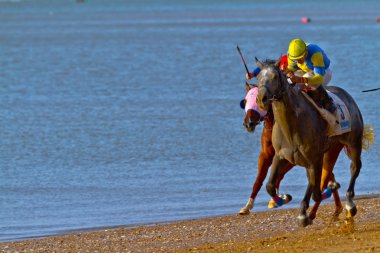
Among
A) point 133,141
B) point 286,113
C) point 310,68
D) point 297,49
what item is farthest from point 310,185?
point 133,141

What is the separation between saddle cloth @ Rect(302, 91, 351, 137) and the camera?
1341 centimetres

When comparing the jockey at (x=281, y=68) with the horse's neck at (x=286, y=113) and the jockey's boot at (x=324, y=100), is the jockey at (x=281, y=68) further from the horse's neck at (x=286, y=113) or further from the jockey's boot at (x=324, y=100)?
the horse's neck at (x=286, y=113)

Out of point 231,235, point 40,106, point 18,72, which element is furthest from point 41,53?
point 231,235

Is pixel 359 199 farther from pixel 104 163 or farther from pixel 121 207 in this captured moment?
pixel 104 163

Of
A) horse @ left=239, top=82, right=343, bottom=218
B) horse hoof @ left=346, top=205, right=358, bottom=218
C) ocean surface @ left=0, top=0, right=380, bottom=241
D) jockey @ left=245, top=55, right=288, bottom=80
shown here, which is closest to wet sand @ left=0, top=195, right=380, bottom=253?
horse hoof @ left=346, top=205, right=358, bottom=218

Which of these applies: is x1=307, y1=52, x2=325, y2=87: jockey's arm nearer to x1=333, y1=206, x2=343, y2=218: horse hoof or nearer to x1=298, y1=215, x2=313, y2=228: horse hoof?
x1=298, y1=215, x2=313, y2=228: horse hoof

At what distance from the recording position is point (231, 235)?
14242 mm

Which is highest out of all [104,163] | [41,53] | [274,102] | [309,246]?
[274,102]

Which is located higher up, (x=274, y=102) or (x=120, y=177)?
(x=274, y=102)

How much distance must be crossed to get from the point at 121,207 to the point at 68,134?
10.0 metres

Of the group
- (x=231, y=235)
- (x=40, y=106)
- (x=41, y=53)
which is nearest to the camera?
(x=231, y=235)

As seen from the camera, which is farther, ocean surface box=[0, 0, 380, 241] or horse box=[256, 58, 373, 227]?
ocean surface box=[0, 0, 380, 241]

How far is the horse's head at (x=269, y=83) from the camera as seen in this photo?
12461mm

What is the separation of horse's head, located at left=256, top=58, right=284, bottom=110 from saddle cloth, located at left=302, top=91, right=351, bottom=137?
0.76 meters
